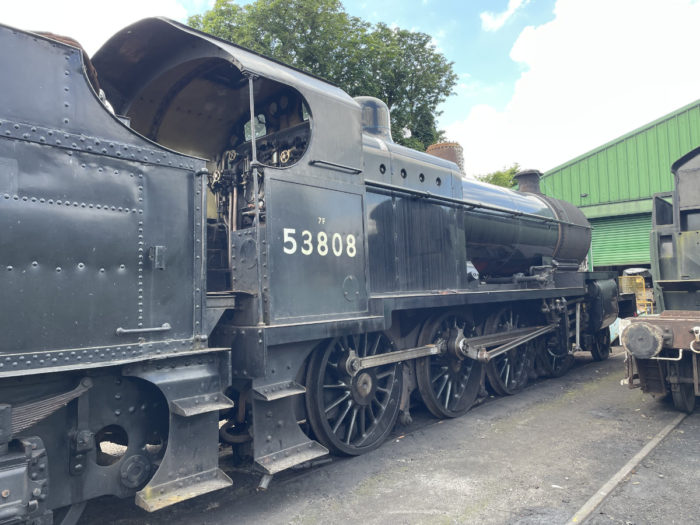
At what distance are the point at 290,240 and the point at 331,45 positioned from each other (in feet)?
65.3

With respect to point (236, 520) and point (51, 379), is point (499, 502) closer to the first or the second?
point (236, 520)

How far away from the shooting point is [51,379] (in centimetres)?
261

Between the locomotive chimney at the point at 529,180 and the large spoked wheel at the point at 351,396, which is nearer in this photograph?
the large spoked wheel at the point at 351,396

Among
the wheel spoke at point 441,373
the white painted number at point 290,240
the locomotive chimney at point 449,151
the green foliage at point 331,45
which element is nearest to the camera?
the white painted number at point 290,240

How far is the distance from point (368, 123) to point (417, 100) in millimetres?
19569

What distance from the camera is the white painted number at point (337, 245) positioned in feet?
13.5

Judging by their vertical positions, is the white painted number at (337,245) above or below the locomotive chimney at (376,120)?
below

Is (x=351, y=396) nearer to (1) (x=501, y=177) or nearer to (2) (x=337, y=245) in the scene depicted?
(2) (x=337, y=245)

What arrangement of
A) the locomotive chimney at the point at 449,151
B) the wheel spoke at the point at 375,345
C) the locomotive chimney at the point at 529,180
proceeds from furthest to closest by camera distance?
1. the locomotive chimney at the point at 529,180
2. the locomotive chimney at the point at 449,151
3. the wheel spoke at the point at 375,345

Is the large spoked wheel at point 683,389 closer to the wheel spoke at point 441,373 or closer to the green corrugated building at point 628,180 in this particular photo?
A: the wheel spoke at point 441,373

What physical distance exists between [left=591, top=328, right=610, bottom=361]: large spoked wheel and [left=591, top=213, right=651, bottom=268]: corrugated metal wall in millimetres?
10669

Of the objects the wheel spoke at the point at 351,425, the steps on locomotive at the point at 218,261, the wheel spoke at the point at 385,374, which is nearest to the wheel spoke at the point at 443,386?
the wheel spoke at the point at 385,374

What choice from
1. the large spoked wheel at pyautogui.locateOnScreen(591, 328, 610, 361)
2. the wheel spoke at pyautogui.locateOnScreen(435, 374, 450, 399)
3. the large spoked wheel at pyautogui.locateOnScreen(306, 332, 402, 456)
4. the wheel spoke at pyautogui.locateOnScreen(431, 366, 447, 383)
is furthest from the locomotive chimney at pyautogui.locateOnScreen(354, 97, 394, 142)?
the large spoked wheel at pyautogui.locateOnScreen(591, 328, 610, 361)

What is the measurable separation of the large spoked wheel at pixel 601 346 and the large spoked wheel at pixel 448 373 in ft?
14.6
